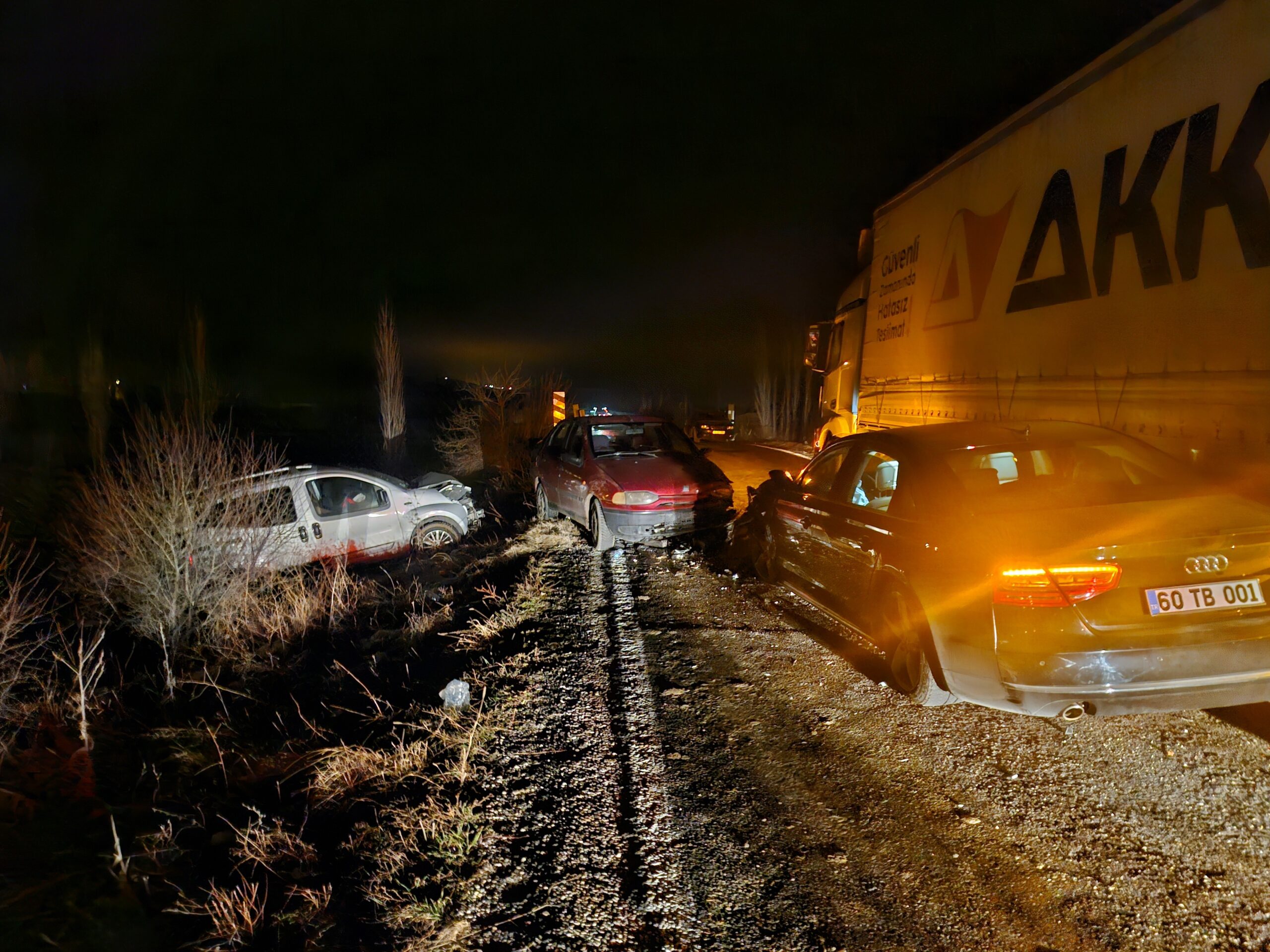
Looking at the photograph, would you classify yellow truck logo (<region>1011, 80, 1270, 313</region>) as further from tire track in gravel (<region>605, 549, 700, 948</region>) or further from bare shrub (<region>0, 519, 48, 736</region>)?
bare shrub (<region>0, 519, 48, 736</region>)

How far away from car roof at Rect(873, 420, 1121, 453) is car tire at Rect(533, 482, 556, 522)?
589cm

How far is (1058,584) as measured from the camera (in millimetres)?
2781

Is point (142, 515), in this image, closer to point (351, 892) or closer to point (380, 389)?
point (351, 892)

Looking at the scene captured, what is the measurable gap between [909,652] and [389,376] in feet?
64.2

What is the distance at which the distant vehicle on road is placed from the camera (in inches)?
1084

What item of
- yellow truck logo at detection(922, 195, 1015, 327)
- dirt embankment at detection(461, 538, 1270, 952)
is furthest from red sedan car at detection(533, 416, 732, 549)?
yellow truck logo at detection(922, 195, 1015, 327)

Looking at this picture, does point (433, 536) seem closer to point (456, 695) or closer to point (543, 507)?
point (543, 507)

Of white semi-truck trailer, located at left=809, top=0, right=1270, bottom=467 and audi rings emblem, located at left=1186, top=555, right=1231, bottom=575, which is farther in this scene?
white semi-truck trailer, located at left=809, top=0, right=1270, bottom=467

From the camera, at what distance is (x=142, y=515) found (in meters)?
5.73

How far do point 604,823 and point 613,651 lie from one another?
1903mm

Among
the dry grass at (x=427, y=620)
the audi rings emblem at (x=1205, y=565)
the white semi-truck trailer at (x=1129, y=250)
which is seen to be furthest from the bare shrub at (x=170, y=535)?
the white semi-truck trailer at (x=1129, y=250)

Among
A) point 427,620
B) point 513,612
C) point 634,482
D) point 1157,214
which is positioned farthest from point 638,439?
point 1157,214

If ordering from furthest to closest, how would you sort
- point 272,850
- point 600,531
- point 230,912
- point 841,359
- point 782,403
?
point 782,403, point 841,359, point 600,531, point 272,850, point 230,912

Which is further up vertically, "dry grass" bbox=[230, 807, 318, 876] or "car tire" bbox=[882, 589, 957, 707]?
"car tire" bbox=[882, 589, 957, 707]
